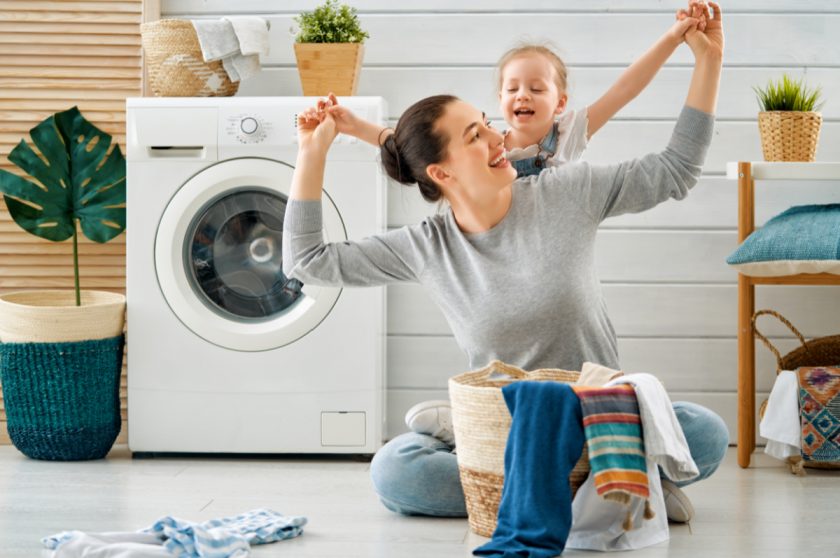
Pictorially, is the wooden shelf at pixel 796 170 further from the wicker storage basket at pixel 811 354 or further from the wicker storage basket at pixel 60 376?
the wicker storage basket at pixel 60 376

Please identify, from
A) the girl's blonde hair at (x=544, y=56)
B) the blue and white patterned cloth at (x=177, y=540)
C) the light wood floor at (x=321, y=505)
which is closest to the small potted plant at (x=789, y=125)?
the girl's blonde hair at (x=544, y=56)

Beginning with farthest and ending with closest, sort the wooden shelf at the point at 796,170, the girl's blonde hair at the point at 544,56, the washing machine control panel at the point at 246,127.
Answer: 1. the washing machine control panel at the point at 246,127
2. the wooden shelf at the point at 796,170
3. the girl's blonde hair at the point at 544,56

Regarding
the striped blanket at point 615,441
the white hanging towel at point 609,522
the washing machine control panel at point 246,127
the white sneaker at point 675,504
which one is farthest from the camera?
the washing machine control panel at point 246,127

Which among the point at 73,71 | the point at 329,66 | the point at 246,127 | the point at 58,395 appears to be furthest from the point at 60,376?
the point at 329,66

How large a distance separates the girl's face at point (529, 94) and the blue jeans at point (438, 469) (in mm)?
649

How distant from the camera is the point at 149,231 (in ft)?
9.42

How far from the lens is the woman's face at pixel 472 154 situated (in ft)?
6.53

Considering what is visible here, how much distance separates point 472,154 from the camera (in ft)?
6.53

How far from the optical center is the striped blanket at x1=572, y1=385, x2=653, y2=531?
5.77ft

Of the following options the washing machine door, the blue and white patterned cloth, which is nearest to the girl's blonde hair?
the washing machine door

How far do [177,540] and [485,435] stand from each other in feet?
1.79

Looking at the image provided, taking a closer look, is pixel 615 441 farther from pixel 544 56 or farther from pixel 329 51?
pixel 329 51

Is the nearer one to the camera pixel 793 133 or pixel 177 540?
pixel 177 540

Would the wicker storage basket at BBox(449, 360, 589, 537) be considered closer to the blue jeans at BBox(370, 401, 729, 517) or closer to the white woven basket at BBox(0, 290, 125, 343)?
the blue jeans at BBox(370, 401, 729, 517)
